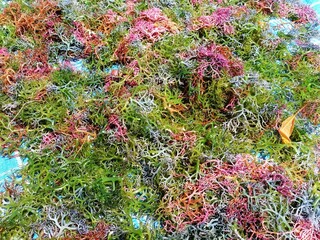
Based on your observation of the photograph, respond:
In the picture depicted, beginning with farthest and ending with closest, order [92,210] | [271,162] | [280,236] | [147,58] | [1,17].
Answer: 1. [1,17]
2. [147,58]
3. [271,162]
4. [92,210]
5. [280,236]

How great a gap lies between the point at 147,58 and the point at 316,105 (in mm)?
1169

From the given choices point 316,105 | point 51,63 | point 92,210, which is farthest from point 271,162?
point 51,63

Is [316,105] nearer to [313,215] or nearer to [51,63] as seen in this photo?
[313,215]

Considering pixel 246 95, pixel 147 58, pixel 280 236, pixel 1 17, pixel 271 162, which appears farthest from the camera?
pixel 1 17

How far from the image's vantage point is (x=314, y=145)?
2.61 metres

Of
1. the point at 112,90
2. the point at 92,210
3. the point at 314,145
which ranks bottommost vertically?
the point at 92,210

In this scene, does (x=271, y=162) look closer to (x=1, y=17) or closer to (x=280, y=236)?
(x=280, y=236)

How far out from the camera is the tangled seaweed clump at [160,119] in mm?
2273

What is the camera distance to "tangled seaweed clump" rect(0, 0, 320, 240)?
2.27 meters

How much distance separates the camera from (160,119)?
267 cm

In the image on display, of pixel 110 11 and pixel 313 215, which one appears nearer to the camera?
pixel 313 215

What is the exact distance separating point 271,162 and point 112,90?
3.64 feet

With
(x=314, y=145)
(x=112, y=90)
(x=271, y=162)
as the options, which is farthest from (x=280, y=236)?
(x=112, y=90)

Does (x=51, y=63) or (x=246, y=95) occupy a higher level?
(x=246, y=95)
